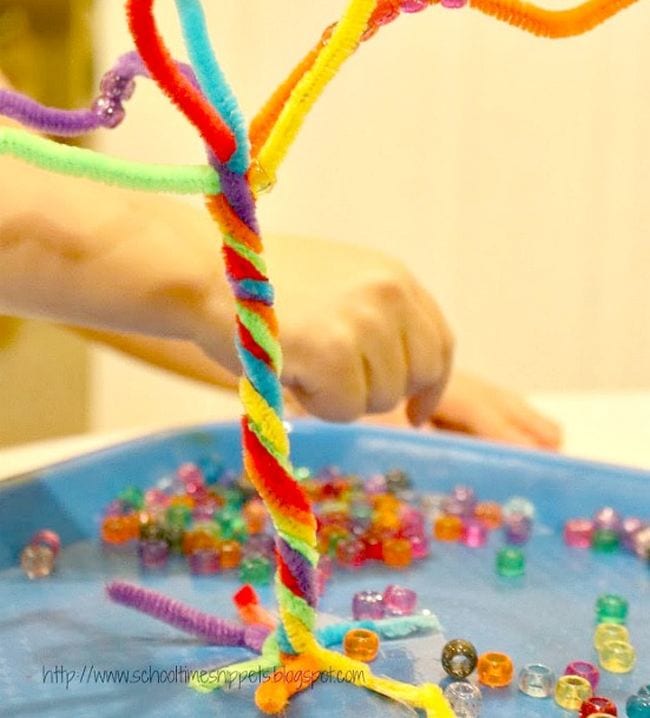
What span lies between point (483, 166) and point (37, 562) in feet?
3.36

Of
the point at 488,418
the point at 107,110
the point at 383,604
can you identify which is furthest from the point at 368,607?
the point at 488,418

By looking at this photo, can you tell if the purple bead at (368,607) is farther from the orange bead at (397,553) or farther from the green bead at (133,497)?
the green bead at (133,497)

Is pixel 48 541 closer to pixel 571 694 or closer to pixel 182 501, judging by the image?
pixel 182 501

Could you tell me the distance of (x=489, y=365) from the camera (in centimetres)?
144

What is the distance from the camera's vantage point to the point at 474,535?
52 cm

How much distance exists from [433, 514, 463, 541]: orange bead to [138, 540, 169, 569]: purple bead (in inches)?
5.7

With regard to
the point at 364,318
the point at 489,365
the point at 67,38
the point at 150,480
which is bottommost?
the point at 489,365

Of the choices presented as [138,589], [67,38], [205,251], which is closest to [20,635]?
[138,589]

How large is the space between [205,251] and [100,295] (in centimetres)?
5

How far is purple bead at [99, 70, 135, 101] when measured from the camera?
32 centimetres

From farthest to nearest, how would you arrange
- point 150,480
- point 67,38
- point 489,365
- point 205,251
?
point 489,365 < point 67,38 < point 150,480 < point 205,251

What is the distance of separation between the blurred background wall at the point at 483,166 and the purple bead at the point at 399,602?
0.95 metres

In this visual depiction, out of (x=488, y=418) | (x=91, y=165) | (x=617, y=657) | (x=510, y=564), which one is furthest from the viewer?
(x=488, y=418)

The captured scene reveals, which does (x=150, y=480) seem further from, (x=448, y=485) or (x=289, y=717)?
(x=289, y=717)
